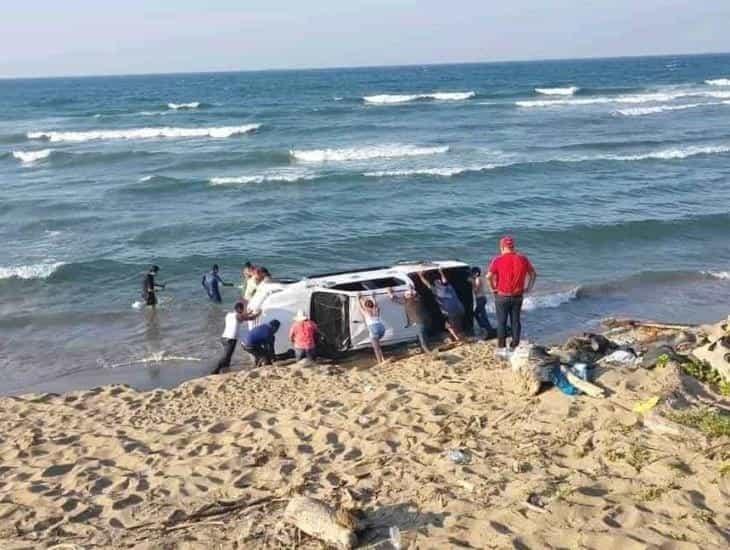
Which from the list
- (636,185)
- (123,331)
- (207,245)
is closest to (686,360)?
(123,331)

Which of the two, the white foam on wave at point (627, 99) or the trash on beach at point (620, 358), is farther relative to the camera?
the white foam on wave at point (627, 99)

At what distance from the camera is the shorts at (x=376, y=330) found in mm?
13055

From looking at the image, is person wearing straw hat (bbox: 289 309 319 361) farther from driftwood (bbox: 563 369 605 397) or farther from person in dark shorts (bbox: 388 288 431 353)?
driftwood (bbox: 563 369 605 397)

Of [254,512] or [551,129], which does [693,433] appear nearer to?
[254,512]

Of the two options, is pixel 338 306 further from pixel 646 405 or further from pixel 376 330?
pixel 646 405

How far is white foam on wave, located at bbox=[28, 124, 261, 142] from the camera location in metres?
49.1

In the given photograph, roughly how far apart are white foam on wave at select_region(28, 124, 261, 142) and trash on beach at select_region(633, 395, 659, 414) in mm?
42602

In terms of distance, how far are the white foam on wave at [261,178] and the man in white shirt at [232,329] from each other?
18.6 metres

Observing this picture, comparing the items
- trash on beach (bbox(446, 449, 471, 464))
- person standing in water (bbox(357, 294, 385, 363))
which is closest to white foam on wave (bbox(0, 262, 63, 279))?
person standing in water (bbox(357, 294, 385, 363))

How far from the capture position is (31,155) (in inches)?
1636

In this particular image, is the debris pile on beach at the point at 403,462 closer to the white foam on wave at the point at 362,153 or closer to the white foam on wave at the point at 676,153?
the white foam on wave at the point at 676,153

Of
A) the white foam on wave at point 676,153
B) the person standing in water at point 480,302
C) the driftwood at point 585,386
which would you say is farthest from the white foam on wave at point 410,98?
the driftwood at point 585,386

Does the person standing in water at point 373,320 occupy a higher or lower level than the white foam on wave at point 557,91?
lower

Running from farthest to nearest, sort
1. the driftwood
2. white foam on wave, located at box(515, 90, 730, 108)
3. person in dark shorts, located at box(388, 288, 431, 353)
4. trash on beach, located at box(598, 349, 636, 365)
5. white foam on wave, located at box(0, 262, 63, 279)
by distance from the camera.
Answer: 1. white foam on wave, located at box(515, 90, 730, 108)
2. white foam on wave, located at box(0, 262, 63, 279)
3. person in dark shorts, located at box(388, 288, 431, 353)
4. trash on beach, located at box(598, 349, 636, 365)
5. the driftwood
